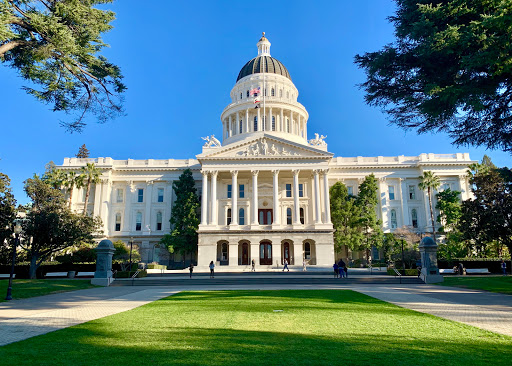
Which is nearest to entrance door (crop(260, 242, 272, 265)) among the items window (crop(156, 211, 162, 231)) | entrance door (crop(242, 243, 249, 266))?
entrance door (crop(242, 243, 249, 266))

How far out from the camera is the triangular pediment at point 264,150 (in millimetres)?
50250

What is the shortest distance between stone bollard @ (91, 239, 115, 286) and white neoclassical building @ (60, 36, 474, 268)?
2057cm

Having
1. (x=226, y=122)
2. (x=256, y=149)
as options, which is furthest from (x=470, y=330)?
(x=226, y=122)

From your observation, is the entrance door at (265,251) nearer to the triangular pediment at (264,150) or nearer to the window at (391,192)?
the triangular pediment at (264,150)

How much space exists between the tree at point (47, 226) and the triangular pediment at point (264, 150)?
18585mm

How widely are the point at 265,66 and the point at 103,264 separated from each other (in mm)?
52842

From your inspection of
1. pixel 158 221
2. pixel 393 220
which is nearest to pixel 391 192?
pixel 393 220

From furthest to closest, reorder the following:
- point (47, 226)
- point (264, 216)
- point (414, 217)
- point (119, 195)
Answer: point (119, 195) < point (414, 217) < point (264, 216) < point (47, 226)

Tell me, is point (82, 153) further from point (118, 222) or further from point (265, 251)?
point (265, 251)

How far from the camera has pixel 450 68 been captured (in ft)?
55.9

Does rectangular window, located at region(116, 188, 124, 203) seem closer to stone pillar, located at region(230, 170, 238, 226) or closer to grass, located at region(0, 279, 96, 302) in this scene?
stone pillar, located at region(230, 170, 238, 226)

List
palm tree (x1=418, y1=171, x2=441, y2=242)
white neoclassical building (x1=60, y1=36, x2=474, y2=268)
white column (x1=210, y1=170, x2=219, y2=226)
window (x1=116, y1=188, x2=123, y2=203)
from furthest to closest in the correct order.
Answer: window (x1=116, y1=188, x2=123, y2=203), palm tree (x1=418, y1=171, x2=441, y2=242), white column (x1=210, y1=170, x2=219, y2=226), white neoclassical building (x1=60, y1=36, x2=474, y2=268)

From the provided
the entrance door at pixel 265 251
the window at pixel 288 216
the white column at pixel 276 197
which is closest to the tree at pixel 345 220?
the window at pixel 288 216

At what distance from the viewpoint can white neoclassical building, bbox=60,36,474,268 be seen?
4828 centimetres
